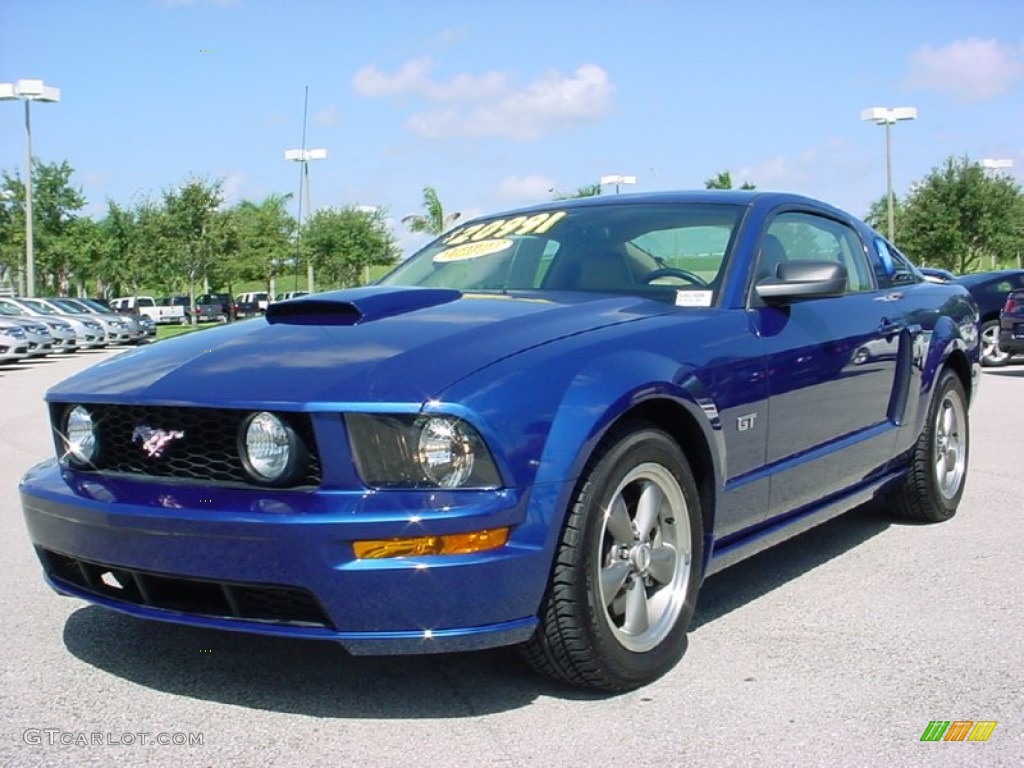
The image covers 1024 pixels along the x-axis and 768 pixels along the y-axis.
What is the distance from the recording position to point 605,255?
4.28 meters

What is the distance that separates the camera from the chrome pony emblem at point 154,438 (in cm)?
304

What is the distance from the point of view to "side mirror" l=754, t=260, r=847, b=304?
3953 millimetres

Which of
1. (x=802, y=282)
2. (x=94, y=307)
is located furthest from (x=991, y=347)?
(x=94, y=307)

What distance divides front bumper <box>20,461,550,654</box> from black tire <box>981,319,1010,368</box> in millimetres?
15895

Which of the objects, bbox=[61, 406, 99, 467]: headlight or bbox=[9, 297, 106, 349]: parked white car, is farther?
bbox=[9, 297, 106, 349]: parked white car

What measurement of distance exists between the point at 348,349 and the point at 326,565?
68 centimetres

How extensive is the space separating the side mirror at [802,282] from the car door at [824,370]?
0.07m

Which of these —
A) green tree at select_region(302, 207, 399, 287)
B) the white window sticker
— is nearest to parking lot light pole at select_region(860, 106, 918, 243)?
green tree at select_region(302, 207, 399, 287)

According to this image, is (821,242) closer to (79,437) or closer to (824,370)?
(824,370)

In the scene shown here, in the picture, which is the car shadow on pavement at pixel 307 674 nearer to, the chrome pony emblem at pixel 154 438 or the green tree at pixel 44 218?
the chrome pony emblem at pixel 154 438

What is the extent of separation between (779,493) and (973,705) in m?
1.04

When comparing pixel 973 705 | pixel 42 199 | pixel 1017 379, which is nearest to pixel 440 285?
pixel 973 705

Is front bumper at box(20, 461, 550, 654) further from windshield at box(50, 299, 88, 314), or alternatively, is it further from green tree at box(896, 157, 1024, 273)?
green tree at box(896, 157, 1024, 273)

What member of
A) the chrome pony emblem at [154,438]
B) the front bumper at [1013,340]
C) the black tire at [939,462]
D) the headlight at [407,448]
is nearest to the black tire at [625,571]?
the headlight at [407,448]
